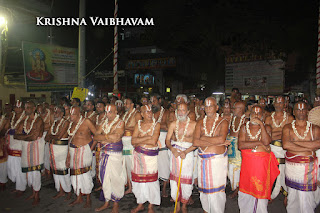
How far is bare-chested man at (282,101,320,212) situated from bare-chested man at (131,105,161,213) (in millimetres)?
2463

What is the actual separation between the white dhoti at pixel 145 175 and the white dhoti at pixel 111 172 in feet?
1.16

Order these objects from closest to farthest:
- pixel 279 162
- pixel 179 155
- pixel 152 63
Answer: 1. pixel 179 155
2. pixel 279 162
3. pixel 152 63

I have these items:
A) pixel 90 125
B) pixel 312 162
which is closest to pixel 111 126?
A: pixel 90 125

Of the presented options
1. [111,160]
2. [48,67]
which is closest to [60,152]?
[111,160]

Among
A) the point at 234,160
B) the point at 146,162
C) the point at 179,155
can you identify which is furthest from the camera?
the point at 234,160

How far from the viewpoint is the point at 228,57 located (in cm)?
1464

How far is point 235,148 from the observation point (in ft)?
18.5

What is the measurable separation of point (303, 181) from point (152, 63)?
71.0 feet

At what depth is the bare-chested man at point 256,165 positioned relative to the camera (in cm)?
421

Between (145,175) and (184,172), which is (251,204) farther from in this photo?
(145,175)

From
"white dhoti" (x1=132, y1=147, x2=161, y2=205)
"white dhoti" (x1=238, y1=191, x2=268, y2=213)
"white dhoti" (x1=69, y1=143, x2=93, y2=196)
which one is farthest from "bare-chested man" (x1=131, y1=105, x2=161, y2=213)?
"white dhoti" (x1=238, y1=191, x2=268, y2=213)

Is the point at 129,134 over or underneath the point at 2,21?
underneath

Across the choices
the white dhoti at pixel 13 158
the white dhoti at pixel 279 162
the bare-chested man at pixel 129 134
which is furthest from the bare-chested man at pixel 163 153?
the white dhoti at pixel 13 158

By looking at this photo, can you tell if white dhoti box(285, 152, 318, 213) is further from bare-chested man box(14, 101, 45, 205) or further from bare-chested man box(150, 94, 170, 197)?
bare-chested man box(14, 101, 45, 205)
